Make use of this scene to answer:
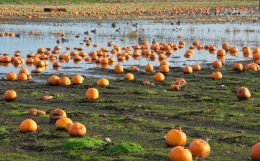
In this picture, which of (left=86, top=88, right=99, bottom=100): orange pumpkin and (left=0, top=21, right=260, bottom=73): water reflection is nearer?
(left=86, top=88, right=99, bottom=100): orange pumpkin

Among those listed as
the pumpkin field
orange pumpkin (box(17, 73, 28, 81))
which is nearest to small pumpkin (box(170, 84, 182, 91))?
the pumpkin field

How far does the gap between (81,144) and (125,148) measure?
835mm

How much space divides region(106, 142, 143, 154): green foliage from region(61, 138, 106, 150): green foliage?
40 cm

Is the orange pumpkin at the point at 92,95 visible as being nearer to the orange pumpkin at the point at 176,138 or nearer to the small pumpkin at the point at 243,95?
the small pumpkin at the point at 243,95

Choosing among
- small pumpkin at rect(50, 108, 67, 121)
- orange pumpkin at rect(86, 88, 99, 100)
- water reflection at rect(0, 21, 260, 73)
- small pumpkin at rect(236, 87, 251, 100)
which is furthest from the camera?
water reflection at rect(0, 21, 260, 73)

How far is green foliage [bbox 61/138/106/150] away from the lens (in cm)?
994

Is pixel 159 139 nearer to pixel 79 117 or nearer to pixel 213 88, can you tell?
pixel 79 117

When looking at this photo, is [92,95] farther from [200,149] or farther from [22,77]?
[200,149]

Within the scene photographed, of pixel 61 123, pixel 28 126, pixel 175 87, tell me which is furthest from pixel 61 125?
pixel 175 87

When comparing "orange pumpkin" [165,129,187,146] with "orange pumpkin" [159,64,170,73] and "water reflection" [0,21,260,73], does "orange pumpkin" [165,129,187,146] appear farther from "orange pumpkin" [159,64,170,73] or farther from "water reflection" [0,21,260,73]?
"water reflection" [0,21,260,73]

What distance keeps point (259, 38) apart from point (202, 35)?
378cm

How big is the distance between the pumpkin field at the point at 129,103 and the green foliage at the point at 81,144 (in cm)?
2

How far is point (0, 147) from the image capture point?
10.2 metres

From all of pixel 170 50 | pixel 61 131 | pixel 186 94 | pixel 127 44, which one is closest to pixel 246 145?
pixel 61 131
